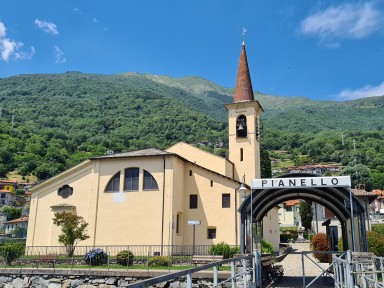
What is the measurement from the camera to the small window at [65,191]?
103 feet

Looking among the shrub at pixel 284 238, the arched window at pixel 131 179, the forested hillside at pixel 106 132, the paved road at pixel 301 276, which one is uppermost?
the forested hillside at pixel 106 132

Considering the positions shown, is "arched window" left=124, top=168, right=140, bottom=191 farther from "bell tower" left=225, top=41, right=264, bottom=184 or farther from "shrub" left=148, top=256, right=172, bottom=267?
"bell tower" left=225, top=41, right=264, bottom=184

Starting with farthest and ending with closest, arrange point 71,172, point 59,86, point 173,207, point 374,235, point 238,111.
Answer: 1. point 59,86
2. point 238,111
3. point 71,172
4. point 173,207
5. point 374,235

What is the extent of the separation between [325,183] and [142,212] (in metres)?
18.0

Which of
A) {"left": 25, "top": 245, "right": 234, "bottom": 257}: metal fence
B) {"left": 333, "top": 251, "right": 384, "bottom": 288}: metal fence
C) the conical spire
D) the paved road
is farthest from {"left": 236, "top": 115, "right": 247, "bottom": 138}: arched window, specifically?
{"left": 333, "top": 251, "right": 384, "bottom": 288}: metal fence

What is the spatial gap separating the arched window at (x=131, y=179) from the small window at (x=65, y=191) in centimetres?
531

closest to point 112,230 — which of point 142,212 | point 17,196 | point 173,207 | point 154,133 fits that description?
point 142,212

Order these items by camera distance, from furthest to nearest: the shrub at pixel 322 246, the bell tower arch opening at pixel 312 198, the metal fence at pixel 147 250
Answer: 1. the shrub at pixel 322 246
2. the metal fence at pixel 147 250
3. the bell tower arch opening at pixel 312 198

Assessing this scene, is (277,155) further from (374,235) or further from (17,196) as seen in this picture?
(374,235)

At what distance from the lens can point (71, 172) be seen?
3147 cm

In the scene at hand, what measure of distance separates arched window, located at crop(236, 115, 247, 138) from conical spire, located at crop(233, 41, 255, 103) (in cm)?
193

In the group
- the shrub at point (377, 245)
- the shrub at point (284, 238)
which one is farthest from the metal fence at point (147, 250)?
the shrub at point (284, 238)

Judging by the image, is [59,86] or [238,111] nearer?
[238,111]

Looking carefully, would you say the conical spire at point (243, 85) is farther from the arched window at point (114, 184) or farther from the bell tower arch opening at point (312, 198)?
the bell tower arch opening at point (312, 198)
